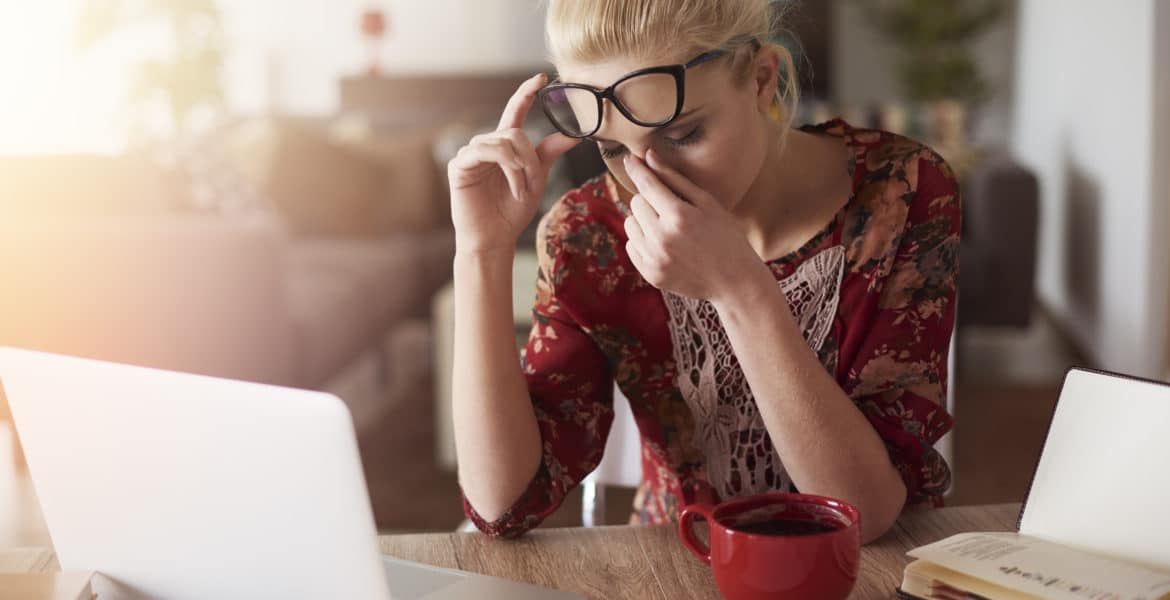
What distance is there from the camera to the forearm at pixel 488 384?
40.8 inches

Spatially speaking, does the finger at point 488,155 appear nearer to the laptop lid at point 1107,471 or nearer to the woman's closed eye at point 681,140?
the woman's closed eye at point 681,140

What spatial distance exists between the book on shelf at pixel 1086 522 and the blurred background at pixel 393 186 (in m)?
0.39

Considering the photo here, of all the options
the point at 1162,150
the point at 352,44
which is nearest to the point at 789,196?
the point at 1162,150

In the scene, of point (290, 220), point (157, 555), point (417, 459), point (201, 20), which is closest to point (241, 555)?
point (157, 555)

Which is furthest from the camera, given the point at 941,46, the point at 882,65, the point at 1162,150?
the point at 882,65

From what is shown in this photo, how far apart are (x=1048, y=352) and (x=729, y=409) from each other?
3544mm

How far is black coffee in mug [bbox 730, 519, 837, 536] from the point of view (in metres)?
0.77

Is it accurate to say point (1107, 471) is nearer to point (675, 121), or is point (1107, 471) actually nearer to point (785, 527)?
point (785, 527)

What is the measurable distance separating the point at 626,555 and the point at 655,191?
0.29m

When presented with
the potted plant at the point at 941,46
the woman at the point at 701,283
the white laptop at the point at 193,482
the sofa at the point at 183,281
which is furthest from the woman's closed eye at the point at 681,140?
the potted plant at the point at 941,46

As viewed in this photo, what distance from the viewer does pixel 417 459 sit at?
3154 mm

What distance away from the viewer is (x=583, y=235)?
1185 millimetres

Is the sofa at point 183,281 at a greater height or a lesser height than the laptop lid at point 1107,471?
lesser

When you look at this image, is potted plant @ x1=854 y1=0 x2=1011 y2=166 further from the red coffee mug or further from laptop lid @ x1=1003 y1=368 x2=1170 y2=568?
the red coffee mug
